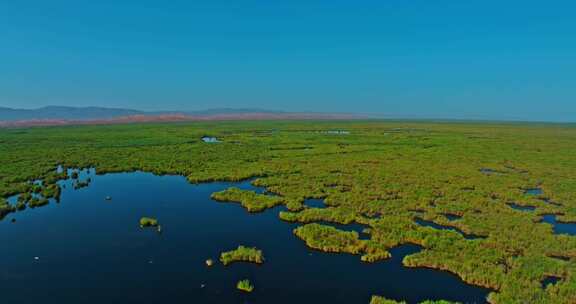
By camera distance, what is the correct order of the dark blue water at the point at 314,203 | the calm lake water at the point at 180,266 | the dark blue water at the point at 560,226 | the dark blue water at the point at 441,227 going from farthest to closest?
1. the dark blue water at the point at 314,203
2. the dark blue water at the point at 560,226
3. the dark blue water at the point at 441,227
4. the calm lake water at the point at 180,266

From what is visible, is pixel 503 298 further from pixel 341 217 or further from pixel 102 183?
pixel 102 183

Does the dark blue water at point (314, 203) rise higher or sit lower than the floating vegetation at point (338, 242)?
higher

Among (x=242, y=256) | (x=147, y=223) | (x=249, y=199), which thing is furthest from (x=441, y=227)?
(x=147, y=223)

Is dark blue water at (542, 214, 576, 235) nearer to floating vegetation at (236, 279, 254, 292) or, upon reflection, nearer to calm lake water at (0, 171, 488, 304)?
calm lake water at (0, 171, 488, 304)

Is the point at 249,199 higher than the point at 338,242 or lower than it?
higher

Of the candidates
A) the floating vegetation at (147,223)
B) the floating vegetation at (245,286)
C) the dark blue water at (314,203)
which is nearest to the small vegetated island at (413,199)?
the floating vegetation at (147,223)

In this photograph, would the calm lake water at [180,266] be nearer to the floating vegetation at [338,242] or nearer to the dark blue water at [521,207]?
the floating vegetation at [338,242]

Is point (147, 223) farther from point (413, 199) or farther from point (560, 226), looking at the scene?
point (560, 226)
